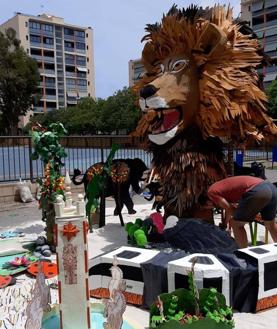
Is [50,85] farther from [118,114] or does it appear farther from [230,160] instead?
[230,160]

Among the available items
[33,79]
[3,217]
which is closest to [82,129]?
[33,79]

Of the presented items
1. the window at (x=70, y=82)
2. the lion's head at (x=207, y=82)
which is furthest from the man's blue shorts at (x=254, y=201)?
the window at (x=70, y=82)

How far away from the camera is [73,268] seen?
3.05 metres

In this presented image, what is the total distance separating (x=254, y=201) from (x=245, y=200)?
95mm

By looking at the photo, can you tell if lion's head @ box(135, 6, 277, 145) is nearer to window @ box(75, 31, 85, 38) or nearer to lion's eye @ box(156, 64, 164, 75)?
lion's eye @ box(156, 64, 164, 75)

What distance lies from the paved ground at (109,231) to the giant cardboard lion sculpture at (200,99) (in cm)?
145

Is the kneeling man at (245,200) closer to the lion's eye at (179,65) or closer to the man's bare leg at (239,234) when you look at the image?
the man's bare leg at (239,234)

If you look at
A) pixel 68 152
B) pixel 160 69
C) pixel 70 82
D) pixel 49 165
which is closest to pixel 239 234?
pixel 160 69

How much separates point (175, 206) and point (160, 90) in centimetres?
147

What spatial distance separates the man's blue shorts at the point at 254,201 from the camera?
4.35 meters

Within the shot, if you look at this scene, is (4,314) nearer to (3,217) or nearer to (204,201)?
(204,201)

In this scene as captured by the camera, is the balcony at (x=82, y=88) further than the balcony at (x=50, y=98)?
Yes

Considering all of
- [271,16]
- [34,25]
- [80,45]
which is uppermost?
[34,25]

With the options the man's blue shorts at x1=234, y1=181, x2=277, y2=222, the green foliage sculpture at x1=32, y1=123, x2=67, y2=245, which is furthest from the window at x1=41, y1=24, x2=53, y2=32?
the man's blue shorts at x1=234, y1=181, x2=277, y2=222
